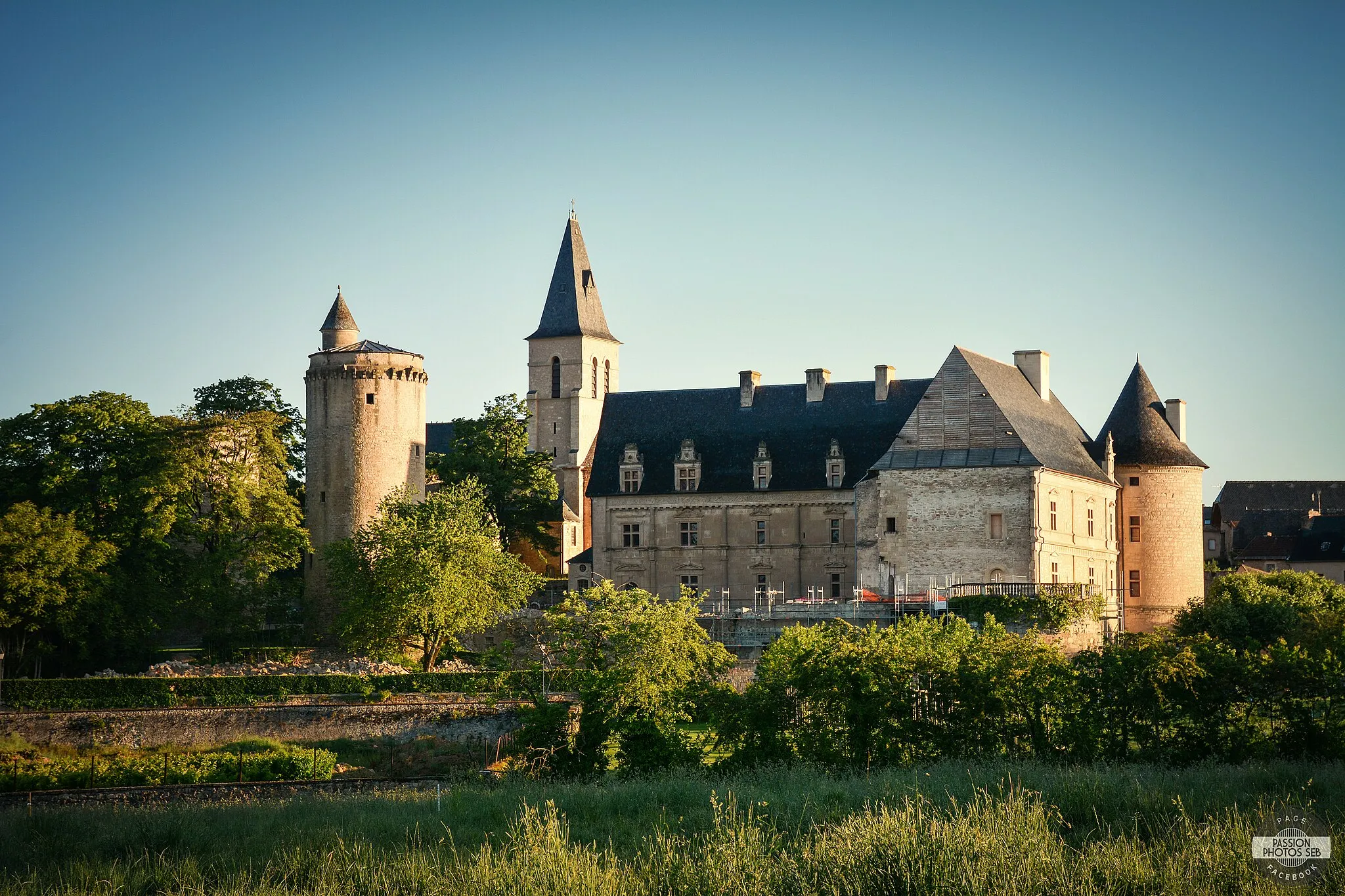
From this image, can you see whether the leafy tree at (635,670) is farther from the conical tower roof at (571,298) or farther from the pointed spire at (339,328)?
the conical tower roof at (571,298)

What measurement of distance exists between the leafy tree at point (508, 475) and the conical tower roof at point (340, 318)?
6.40 meters

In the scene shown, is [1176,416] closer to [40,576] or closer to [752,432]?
[752,432]

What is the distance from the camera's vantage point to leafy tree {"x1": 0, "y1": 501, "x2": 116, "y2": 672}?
152ft

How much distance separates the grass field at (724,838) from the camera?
1653cm

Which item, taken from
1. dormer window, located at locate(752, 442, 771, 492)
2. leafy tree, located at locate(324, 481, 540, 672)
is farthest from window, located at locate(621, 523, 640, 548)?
leafy tree, located at locate(324, 481, 540, 672)

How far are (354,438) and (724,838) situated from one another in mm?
42498

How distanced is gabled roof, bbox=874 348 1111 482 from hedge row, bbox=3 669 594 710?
1546 centimetres

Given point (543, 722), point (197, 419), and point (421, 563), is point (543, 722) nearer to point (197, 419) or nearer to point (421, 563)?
point (421, 563)

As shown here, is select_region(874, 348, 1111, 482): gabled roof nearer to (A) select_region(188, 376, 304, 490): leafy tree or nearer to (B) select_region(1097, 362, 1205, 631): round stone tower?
(B) select_region(1097, 362, 1205, 631): round stone tower

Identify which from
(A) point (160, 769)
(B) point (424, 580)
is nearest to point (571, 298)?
(B) point (424, 580)

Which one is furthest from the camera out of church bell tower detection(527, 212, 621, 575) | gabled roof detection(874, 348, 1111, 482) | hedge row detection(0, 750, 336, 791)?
church bell tower detection(527, 212, 621, 575)

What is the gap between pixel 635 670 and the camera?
3133 centimetres

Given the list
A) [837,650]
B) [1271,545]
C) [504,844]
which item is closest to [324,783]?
[837,650]

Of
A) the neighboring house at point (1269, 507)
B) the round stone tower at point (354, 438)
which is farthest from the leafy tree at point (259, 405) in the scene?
the neighboring house at point (1269, 507)
